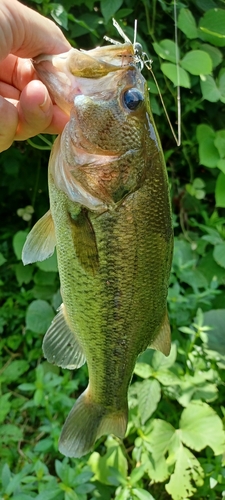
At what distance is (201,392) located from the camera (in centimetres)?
176


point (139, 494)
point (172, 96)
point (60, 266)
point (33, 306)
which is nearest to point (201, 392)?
Answer: point (139, 494)

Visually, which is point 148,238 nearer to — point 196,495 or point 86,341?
point 86,341

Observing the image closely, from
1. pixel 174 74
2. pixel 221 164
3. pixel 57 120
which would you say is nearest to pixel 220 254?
pixel 221 164

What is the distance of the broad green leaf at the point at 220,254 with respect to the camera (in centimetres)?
210

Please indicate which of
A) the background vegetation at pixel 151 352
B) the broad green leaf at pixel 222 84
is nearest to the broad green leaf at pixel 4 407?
the background vegetation at pixel 151 352

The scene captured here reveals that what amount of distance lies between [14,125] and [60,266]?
336mm

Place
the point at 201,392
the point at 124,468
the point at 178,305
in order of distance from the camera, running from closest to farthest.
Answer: the point at 124,468 < the point at 201,392 < the point at 178,305

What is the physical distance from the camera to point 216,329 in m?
1.99

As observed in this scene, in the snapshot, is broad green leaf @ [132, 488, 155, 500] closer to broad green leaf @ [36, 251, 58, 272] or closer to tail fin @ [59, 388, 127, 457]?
tail fin @ [59, 388, 127, 457]

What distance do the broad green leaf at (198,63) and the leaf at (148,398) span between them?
4.31ft

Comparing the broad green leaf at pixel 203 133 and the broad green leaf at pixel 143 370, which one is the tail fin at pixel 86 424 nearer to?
the broad green leaf at pixel 143 370

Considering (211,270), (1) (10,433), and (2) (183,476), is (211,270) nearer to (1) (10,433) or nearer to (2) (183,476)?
(2) (183,476)

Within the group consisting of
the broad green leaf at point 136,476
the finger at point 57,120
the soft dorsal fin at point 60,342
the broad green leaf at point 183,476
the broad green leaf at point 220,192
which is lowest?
the broad green leaf at point 183,476

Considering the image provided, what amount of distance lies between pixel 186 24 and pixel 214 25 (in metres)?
0.16
